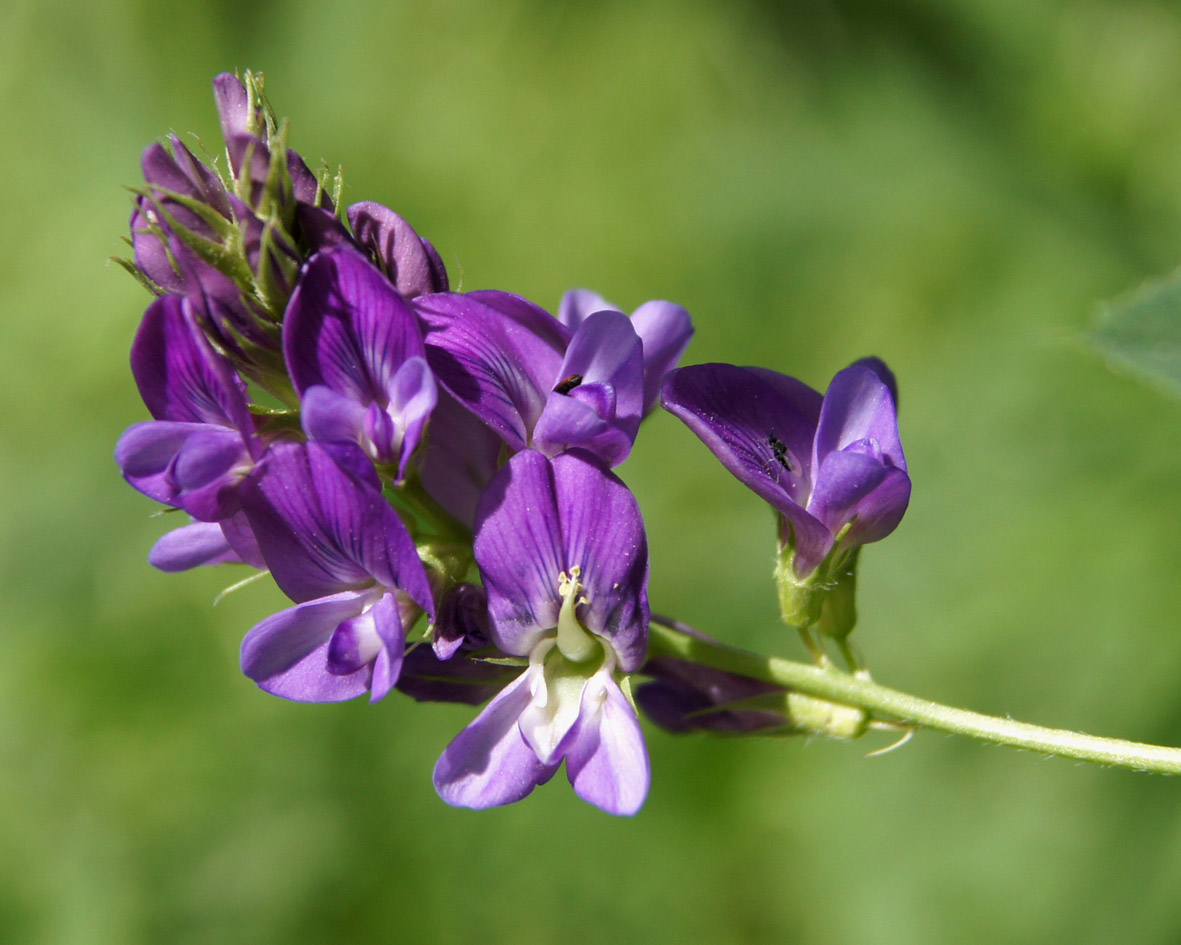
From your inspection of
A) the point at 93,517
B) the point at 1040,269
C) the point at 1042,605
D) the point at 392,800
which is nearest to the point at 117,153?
the point at 93,517

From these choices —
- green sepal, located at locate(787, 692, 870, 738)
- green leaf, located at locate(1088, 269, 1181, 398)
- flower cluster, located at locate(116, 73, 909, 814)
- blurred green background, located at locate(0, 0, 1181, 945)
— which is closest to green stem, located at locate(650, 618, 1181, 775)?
green sepal, located at locate(787, 692, 870, 738)

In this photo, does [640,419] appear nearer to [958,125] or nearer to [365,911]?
[365,911]

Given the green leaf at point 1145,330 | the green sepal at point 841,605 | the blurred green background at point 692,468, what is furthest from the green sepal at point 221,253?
the blurred green background at point 692,468

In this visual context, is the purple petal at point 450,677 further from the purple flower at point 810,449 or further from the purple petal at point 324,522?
the purple flower at point 810,449

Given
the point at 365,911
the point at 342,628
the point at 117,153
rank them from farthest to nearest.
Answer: the point at 117,153 < the point at 365,911 < the point at 342,628

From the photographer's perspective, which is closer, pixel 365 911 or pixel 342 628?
pixel 342 628

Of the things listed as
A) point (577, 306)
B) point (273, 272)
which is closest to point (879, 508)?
point (577, 306)

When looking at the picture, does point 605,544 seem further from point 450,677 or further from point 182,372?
point 182,372
